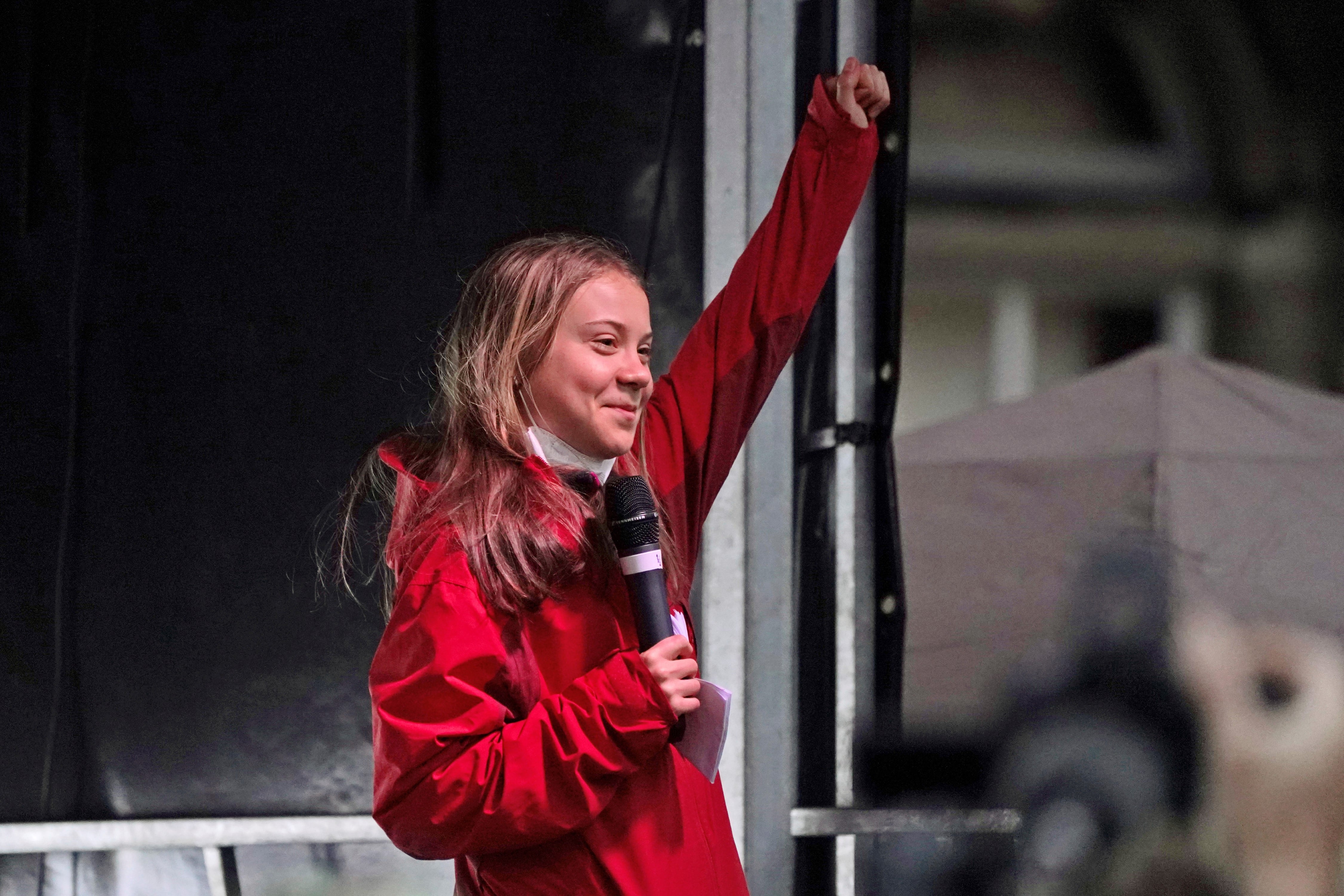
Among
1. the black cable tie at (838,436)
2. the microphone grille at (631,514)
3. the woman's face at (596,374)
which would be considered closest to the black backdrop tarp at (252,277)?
the black cable tie at (838,436)

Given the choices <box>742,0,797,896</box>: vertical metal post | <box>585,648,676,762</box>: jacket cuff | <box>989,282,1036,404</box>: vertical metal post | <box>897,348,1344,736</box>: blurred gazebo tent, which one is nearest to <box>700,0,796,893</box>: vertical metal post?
<box>742,0,797,896</box>: vertical metal post

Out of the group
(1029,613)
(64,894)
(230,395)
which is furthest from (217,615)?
(1029,613)

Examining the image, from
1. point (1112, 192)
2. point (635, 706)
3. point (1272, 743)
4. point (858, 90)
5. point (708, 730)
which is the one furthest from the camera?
point (1112, 192)

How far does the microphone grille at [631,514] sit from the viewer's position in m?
1.24

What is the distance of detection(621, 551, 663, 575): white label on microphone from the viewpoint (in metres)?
1.24

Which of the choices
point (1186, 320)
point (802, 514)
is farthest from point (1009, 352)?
point (802, 514)

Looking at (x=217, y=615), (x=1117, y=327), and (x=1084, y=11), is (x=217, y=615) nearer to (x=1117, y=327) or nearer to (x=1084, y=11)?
(x=1117, y=327)

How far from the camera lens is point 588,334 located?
4.63 ft

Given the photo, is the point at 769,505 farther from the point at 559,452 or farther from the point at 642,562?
the point at 642,562

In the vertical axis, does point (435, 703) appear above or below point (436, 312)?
below

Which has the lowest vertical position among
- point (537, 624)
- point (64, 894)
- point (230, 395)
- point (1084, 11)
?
point (64, 894)

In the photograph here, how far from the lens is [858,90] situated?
5.15 feet

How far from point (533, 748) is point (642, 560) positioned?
7.5 inches

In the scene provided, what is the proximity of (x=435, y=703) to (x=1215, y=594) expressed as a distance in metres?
1.32
